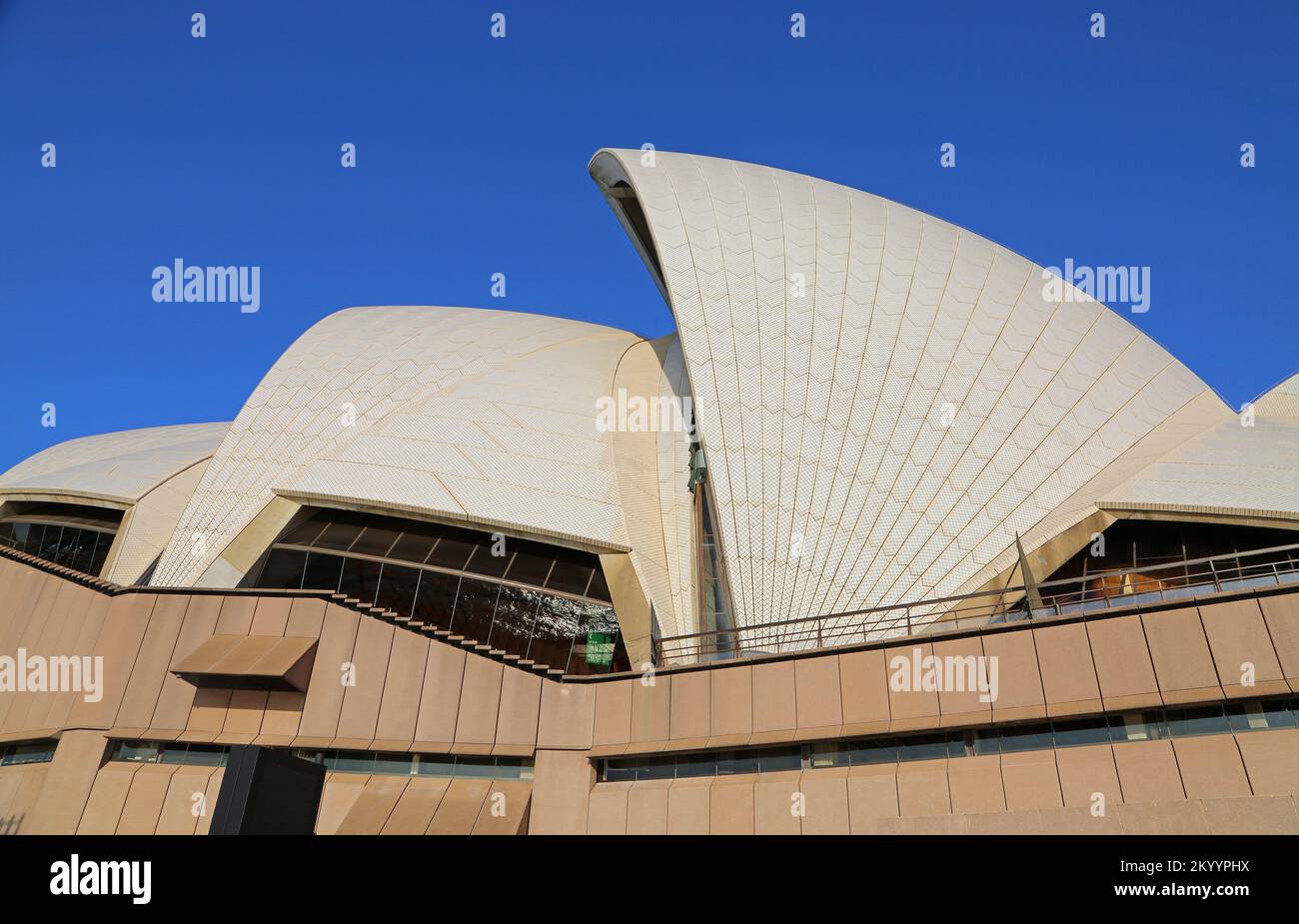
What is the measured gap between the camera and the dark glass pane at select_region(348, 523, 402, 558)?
799 inches

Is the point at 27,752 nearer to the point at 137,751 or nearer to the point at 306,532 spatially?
the point at 137,751

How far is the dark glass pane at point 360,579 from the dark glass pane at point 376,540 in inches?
11.3

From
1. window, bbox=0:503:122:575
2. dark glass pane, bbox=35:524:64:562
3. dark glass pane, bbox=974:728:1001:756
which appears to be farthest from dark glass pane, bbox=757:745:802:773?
dark glass pane, bbox=35:524:64:562

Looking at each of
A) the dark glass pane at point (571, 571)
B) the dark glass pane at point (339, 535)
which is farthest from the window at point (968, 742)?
the dark glass pane at point (339, 535)

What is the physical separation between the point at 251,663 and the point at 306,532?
4899 mm

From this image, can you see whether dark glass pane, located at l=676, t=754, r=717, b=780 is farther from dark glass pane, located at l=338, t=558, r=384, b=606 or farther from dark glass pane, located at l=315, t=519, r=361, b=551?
dark glass pane, located at l=315, t=519, r=361, b=551

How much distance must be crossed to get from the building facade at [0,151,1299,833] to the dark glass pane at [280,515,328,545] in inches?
9.1

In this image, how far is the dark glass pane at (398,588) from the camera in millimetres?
19281

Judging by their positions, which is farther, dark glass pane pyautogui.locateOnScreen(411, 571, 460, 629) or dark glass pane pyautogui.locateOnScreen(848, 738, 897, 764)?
dark glass pane pyautogui.locateOnScreen(411, 571, 460, 629)

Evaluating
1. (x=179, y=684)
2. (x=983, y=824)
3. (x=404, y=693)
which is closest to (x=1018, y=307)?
(x=983, y=824)

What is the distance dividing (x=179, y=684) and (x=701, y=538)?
1115 cm

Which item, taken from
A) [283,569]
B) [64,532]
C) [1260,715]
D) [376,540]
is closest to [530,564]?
[376,540]
